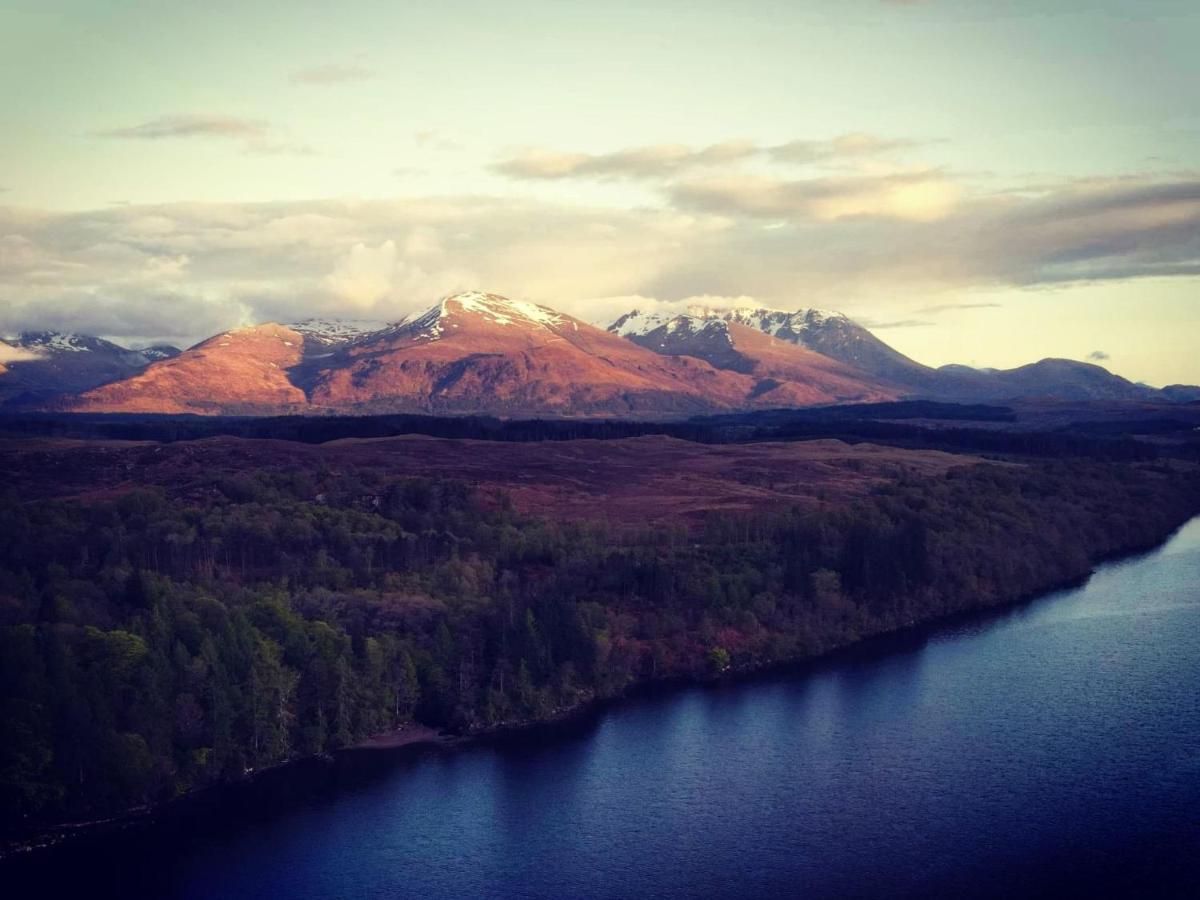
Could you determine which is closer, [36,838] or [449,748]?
[36,838]

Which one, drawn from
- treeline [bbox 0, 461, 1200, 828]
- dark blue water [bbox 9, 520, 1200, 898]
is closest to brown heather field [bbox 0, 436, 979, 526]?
treeline [bbox 0, 461, 1200, 828]

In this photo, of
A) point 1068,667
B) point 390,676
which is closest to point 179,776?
point 390,676

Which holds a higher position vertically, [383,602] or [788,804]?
[383,602]

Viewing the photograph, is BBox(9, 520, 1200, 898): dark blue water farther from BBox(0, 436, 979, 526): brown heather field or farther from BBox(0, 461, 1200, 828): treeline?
BBox(0, 436, 979, 526): brown heather field

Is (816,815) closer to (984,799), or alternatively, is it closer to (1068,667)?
(984,799)

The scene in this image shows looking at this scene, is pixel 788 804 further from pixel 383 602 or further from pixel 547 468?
pixel 547 468

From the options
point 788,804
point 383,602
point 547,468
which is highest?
point 547,468

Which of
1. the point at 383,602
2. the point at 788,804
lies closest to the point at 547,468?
the point at 383,602

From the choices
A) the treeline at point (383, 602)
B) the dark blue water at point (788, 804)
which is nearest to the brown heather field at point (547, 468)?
the treeline at point (383, 602)
